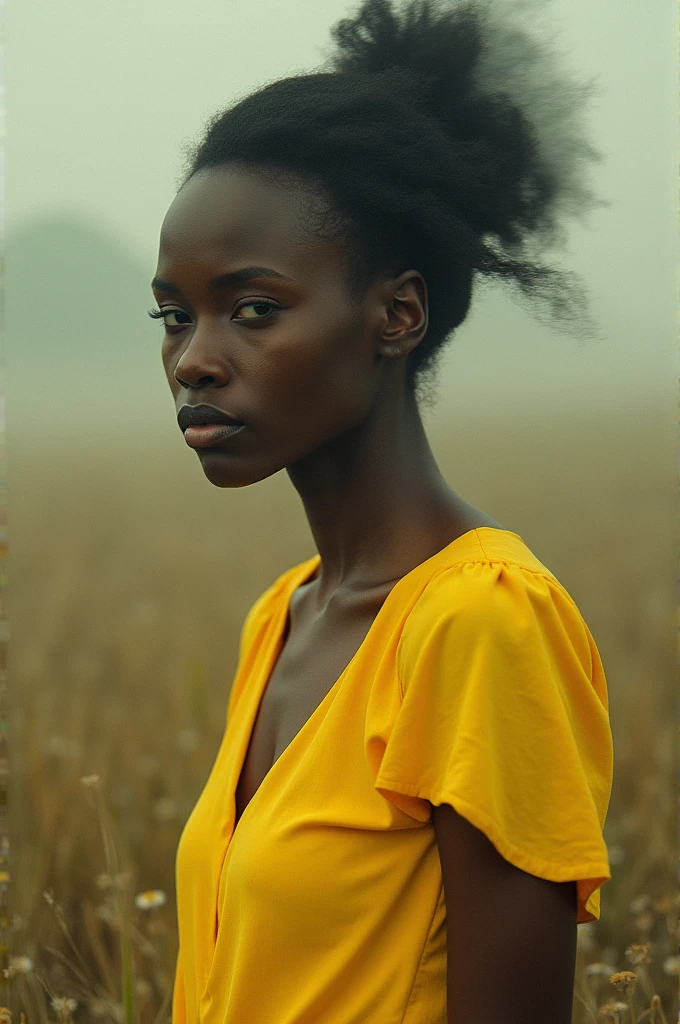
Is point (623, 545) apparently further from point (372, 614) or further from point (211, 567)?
point (372, 614)

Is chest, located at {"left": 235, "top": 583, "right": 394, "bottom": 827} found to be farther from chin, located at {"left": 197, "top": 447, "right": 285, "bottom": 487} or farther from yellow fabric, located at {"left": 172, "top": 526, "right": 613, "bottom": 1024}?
chin, located at {"left": 197, "top": 447, "right": 285, "bottom": 487}

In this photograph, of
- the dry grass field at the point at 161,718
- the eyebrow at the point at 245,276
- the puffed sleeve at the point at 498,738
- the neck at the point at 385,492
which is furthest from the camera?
the dry grass field at the point at 161,718

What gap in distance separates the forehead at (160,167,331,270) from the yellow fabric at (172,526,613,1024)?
43cm

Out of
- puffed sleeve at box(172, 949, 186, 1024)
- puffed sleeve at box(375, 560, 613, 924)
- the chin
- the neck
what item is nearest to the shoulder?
puffed sleeve at box(375, 560, 613, 924)

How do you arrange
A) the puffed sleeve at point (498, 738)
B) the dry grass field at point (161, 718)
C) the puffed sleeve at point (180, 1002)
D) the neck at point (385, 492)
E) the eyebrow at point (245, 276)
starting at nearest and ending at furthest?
the puffed sleeve at point (498, 738) → the eyebrow at point (245, 276) → the neck at point (385, 492) → the puffed sleeve at point (180, 1002) → the dry grass field at point (161, 718)

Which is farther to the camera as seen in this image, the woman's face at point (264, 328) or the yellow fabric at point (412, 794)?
the woman's face at point (264, 328)

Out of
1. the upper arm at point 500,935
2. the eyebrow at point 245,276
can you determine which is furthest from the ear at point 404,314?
the upper arm at point 500,935

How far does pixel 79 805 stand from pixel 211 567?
376 cm

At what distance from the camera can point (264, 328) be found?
1.34 metres

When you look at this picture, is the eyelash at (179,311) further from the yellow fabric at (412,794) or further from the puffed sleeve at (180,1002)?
the puffed sleeve at (180,1002)

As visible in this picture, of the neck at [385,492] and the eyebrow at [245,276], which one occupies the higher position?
the eyebrow at [245,276]

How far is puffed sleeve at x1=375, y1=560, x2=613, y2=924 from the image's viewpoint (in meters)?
1.16

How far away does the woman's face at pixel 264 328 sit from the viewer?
1.34 m

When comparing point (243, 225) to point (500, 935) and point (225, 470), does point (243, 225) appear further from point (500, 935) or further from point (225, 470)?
point (500, 935)
